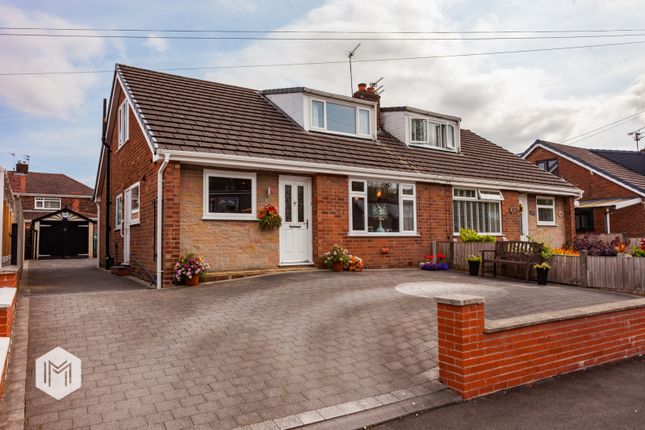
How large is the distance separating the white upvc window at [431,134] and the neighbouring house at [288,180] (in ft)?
0.15

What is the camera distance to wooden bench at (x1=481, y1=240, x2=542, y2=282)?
10.6m

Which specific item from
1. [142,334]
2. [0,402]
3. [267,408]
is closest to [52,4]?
[142,334]

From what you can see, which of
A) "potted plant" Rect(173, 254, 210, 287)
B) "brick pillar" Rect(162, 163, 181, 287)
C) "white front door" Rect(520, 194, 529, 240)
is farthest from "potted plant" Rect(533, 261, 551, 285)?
"brick pillar" Rect(162, 163, 181, 287)

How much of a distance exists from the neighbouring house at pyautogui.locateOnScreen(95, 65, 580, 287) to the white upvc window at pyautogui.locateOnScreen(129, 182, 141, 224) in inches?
3.6

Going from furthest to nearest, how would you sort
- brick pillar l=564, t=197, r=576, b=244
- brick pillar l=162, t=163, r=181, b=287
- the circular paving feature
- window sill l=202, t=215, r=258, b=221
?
brick pillar l=564, t=197, r=576, b=244, window sill l=202, t=215, r=258, b=221, brick pillar l=162, t=163, r=181, b=287, the circular paving feature

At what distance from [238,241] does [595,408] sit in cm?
825

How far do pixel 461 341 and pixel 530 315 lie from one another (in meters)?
1.13

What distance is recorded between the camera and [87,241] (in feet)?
97.6

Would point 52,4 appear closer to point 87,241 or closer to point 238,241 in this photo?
point 238,241

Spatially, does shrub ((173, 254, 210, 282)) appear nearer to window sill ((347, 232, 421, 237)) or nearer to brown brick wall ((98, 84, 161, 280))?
brown brick wall ((98, 84, 161, 280))

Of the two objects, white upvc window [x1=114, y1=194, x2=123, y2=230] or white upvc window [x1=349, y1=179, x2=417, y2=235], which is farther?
white upvc window [x1=114, y1=194, x2=123, y2=230]

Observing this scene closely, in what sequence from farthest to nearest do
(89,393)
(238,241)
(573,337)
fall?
(238,241), (573,337), (89,393)

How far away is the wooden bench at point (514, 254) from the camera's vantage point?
34.7 feet

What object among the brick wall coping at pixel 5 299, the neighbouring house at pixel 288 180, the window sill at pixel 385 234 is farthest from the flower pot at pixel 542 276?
the brick wall coping at pixel 5 299
